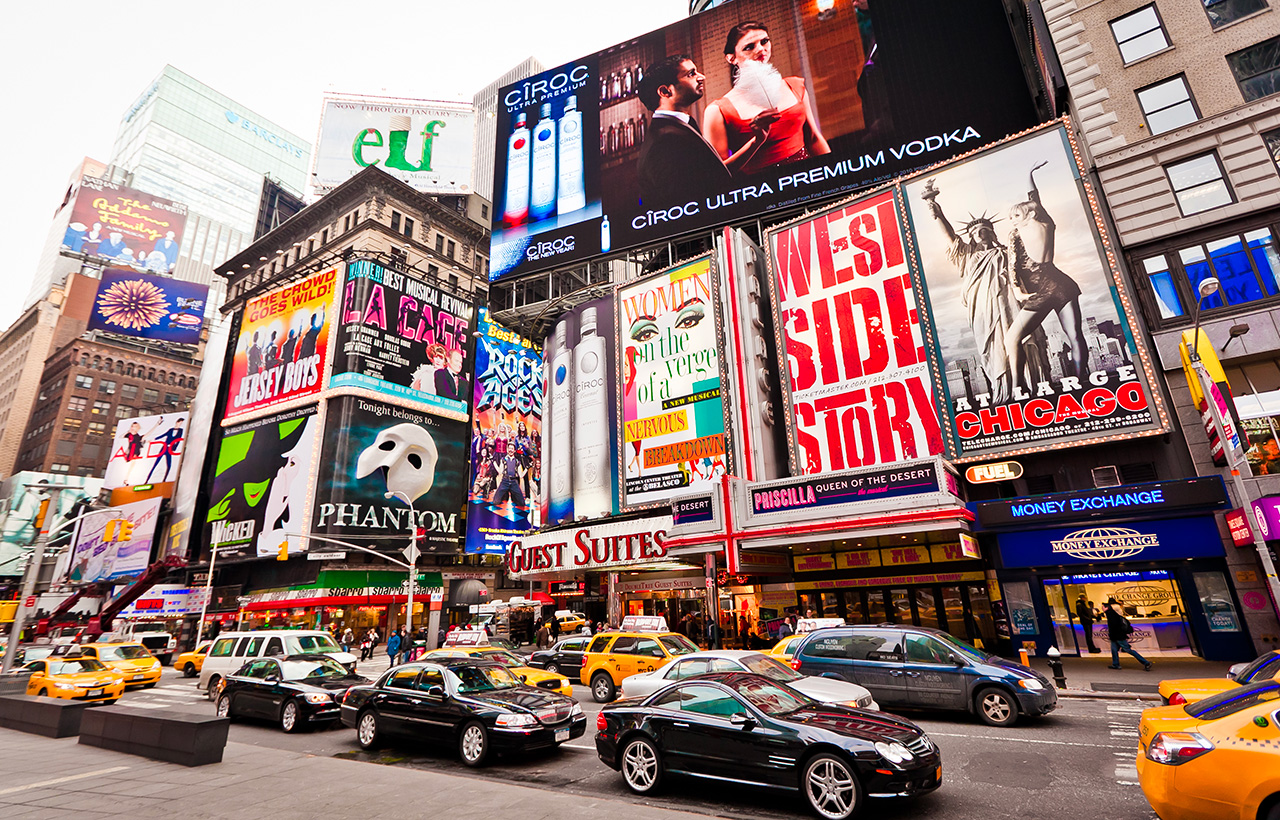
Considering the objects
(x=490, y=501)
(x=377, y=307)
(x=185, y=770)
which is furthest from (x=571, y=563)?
(x=377, y=307)

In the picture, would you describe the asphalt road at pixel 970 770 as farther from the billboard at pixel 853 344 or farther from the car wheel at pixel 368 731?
the billboard at pixel 853 344

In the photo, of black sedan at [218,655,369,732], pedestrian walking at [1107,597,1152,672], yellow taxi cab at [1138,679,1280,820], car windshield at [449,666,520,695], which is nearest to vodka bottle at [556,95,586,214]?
black sedan at [218,655,369,732]

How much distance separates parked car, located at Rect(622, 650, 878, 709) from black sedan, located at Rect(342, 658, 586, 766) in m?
1.82

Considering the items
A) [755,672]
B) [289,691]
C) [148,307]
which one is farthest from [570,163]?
[148,307]

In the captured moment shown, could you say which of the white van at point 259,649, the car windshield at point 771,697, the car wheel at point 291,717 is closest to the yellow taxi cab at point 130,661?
the white van at point 259,649

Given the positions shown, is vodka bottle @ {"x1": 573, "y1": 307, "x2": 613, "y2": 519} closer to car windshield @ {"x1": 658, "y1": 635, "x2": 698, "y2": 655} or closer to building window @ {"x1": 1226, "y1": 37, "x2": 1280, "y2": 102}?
car windshield @ {"x1": 658, "y1": 635, "x2": 698, "y2": 655}

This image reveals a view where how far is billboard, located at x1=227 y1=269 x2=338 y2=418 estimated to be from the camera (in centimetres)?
5369

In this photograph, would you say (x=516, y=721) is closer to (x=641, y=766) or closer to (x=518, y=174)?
(x=641, y=766)

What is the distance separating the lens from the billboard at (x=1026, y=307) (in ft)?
73.0

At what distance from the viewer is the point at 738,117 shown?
4412 centimetres

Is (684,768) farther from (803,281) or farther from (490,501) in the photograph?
(490,501)

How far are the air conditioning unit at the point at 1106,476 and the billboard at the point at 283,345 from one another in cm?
5304

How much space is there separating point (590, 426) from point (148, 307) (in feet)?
273

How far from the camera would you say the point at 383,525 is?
50.9m
